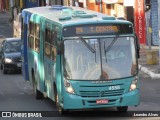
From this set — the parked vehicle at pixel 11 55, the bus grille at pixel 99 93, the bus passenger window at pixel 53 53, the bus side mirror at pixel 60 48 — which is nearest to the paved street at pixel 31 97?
the parked vehicle at pixel 11 55

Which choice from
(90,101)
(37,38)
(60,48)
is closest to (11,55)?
(37,38)

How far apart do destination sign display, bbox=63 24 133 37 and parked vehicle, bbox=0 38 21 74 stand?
16.0 metres

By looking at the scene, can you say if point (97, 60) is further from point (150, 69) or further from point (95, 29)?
point (150, 69)

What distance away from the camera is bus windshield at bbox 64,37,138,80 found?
1831 cm

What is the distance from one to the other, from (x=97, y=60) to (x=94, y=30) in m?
0.83

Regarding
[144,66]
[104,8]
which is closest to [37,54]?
[144,66]

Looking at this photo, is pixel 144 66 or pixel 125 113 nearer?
pixel 125 113

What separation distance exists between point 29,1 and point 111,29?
218 feet

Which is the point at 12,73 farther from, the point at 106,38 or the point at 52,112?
the point at 106,38

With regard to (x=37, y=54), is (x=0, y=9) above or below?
below

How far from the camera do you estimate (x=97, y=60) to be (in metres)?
18.4

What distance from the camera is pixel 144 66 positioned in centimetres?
3259

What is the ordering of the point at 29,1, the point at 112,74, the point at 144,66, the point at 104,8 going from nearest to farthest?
the point at 112,74, the point at 144,66, the point at 104,8, the point at 29,1

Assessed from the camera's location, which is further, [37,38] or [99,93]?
[37,38]
